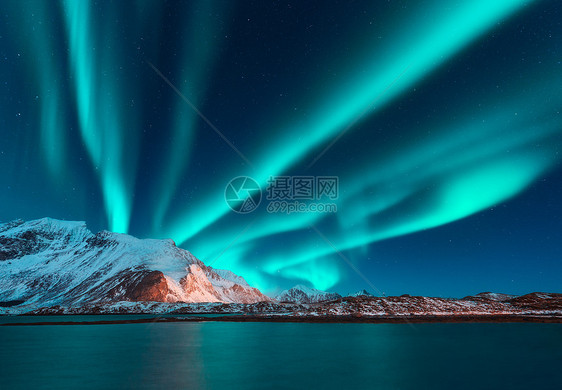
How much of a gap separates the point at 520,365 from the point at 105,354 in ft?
148

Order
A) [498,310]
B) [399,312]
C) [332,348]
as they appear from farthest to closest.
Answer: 1. [498,310]
2. [399,312]
3. [332,348]

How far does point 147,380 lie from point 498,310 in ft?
582

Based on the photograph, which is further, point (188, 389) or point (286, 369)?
point (286, 369)

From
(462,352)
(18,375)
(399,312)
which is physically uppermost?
(399,312)

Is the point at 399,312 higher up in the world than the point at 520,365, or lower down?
higher up

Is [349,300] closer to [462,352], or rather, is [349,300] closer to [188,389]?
[462,352]

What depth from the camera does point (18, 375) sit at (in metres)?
28.5

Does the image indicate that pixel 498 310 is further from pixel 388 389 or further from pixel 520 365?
pixel 388 389

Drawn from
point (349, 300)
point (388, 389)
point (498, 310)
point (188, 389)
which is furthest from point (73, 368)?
point (498, 310)

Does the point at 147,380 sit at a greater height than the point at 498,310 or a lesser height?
lesser

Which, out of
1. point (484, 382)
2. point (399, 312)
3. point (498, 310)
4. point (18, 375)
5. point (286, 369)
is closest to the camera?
point (484, 382)

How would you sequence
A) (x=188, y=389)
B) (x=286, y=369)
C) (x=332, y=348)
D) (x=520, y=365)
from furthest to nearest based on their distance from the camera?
(x=332, y=348), (x=520, y=365), (x=286, y=369), (x=188, y=389)

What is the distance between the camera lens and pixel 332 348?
4491 cm

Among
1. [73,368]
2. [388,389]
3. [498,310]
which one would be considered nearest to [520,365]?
[388,389]
